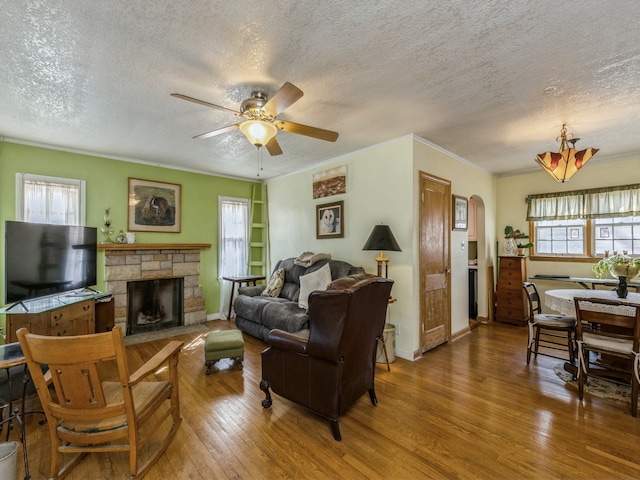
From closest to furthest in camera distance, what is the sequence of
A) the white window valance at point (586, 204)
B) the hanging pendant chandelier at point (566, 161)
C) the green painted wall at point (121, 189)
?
the hanging pendant chandelier at point (566, 161), the green painted wall at point (121, 189), the white window valance at point (586, 204)

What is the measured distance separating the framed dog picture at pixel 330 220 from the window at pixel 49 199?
3.45 m

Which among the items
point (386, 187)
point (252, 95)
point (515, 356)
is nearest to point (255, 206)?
point (386, 187)

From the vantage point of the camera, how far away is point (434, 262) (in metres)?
3.82

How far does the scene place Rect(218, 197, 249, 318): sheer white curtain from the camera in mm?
5465

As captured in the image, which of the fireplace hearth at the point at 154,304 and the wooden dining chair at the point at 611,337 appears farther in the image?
the fireplace hearth at the point at 154,304

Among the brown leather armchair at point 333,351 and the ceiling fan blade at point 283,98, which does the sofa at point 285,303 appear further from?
the ceiling fan blade at point 283,98

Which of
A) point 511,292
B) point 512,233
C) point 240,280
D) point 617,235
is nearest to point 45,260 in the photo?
point 240,280

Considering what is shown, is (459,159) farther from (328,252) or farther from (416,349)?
(416,349)

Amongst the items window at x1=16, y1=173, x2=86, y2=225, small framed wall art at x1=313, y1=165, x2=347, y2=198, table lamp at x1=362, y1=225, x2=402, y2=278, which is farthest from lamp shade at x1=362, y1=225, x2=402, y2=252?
window at x1=16, y1=173, x2=86, y2=225

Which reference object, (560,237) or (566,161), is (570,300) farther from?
(560,237)

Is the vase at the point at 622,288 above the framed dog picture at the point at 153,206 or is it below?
below

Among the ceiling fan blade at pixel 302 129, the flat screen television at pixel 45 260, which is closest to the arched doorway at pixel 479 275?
the ceiling fan blade at pixel 302 129

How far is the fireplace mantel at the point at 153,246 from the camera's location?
4.21m

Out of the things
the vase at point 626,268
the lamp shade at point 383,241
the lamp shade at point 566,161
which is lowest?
the vase at point 626,268
